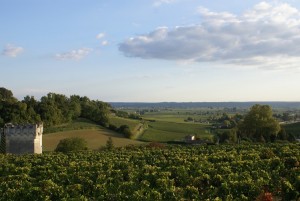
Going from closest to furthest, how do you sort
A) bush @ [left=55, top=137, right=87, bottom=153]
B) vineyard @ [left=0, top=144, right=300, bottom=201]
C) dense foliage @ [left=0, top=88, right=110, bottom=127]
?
vineyard @ [left=0, top=144, right=300, bottom=201], bush @ [left=55, top=137, right=87, bottom=153], dense foliage @ [left=0, top=88, right=110, bottom=127]

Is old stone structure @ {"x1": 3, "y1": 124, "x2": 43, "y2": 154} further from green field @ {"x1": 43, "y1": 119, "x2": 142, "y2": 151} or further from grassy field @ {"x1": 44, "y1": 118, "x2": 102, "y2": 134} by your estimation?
grassy field @ {"x1": 44, "y1": 118, "x2": 102, "y2": 134}

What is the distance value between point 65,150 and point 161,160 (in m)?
24.7

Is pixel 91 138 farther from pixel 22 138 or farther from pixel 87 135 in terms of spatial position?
pixel 22 138

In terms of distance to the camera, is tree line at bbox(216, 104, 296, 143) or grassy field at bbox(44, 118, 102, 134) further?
grassy field at bbox(44, 118, 102, 134)

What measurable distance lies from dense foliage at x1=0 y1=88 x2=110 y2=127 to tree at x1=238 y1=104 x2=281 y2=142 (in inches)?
1334

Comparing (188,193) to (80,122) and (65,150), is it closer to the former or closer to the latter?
(65,150)

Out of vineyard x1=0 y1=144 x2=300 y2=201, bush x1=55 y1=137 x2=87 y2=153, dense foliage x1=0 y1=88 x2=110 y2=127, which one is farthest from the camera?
dense foliage x1=0 y1=88 x2=110 y2=127

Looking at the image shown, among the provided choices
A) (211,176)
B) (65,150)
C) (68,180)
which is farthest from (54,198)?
(65,150)

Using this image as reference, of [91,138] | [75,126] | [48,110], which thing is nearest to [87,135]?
[91,138]

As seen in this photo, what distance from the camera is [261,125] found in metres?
78.5

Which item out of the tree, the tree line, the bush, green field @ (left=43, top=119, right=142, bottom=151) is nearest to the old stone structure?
the bush

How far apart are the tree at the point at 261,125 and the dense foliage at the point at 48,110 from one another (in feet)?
111

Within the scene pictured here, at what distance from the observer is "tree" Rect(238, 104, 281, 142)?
78312 millimetres

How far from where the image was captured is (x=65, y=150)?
61.8 metres
